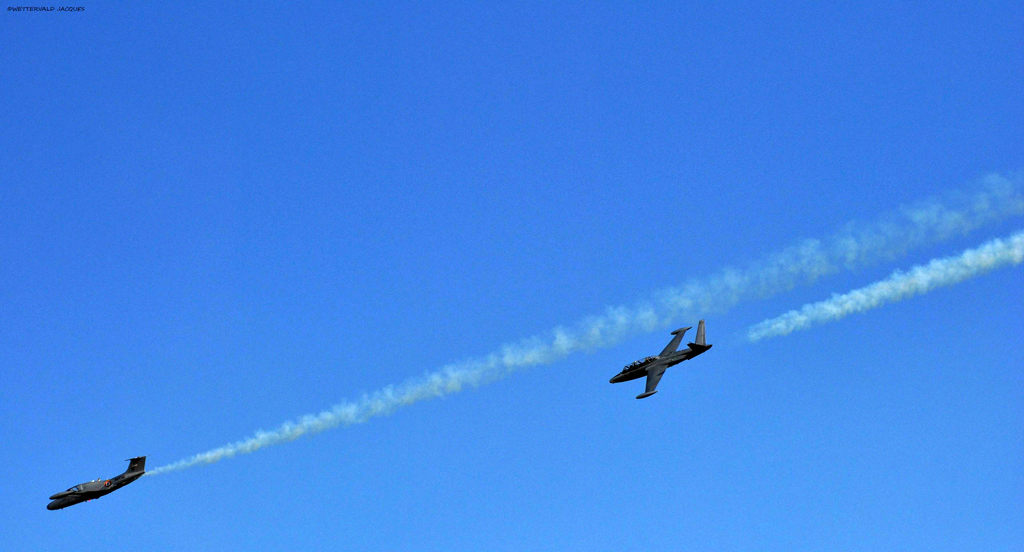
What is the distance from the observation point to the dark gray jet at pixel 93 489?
8388 centimetres

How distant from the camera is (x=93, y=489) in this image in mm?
83938

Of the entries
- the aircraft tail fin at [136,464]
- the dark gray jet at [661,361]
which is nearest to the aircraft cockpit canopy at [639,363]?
the dark gray jet at [661,361]

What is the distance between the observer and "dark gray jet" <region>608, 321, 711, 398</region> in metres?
84.6

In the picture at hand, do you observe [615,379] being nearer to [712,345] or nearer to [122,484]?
[712,345]

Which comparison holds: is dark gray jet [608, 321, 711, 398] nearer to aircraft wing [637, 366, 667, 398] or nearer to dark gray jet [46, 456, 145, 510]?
aircraft wing [637, 366, 667, 398]

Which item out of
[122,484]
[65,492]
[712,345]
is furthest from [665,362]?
[65,492]

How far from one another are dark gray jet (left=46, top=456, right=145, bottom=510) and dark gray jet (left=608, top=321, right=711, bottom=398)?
1988 inches

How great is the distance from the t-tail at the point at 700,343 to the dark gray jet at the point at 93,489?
190 feet

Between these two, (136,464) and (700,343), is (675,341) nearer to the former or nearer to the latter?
(700,343)

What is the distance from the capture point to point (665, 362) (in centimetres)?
8656

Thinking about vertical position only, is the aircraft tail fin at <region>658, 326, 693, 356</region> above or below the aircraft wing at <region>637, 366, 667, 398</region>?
above

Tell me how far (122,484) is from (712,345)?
2434 inches

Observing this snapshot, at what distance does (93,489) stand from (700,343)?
6361 centimetres

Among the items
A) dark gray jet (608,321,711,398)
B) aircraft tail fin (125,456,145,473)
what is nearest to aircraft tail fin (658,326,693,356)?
dark gray jet (608,321,711,398)
